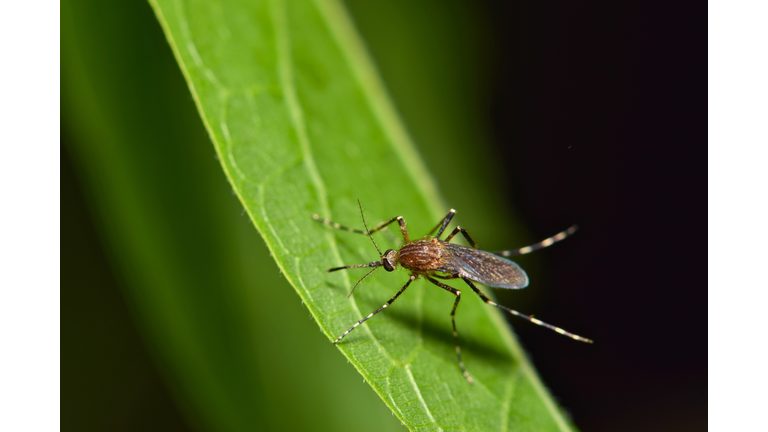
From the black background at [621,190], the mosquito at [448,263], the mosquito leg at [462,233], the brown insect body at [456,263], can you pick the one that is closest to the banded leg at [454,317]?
the mosquito at [448,263]

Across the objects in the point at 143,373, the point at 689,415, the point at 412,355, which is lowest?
the point at 689,415

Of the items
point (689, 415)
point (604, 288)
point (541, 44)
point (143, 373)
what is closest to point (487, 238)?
point (604, 288)

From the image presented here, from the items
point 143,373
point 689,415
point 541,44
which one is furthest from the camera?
point 541,44

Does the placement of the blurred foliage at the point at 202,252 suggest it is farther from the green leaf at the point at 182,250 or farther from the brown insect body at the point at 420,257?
the brown insect body at the point at 420,257

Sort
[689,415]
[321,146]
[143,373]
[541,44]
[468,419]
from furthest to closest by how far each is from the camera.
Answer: [541,44] < [689,415] < [143,373] < [321,146] < [468,419]

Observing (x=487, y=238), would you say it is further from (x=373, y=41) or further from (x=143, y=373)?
(x=143, y=373)

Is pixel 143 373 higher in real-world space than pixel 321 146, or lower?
lower

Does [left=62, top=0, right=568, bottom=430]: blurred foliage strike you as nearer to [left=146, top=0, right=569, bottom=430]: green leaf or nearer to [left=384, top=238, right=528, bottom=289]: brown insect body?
[left=146, top=0, right=569, bottom=430]: green leaf
